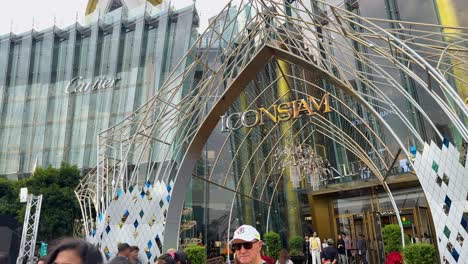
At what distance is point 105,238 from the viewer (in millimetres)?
12391

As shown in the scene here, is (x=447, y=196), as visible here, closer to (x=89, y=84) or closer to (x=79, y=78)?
(x=89, y=84)

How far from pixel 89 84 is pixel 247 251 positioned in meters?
37.6

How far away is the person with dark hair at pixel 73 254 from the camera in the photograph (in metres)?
1.87

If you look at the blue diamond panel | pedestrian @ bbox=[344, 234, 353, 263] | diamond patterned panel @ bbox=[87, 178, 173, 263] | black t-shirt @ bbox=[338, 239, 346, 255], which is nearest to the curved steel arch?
diamond patterned panel @ bbox=[87, 178, 173, 263]

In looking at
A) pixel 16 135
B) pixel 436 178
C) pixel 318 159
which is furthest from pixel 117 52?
pixel 436 178

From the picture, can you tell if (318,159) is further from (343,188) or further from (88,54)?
(88,54)

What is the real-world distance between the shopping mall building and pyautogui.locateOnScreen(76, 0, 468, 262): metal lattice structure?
0.29 feet

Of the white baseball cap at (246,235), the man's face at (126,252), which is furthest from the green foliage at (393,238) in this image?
the white baseball cap at (246,235)

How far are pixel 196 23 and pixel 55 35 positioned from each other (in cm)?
1516

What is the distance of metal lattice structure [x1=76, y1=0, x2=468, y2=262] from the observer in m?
9.85

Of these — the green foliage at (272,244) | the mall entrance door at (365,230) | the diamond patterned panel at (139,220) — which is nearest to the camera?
the diamond patterned panel at (139,220)

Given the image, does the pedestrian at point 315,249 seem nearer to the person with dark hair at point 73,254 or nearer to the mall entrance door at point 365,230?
the mall entrance door at point 365,230

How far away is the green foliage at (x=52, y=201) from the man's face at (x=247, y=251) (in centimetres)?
2670

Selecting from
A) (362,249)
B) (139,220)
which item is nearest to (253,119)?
(362,249)
